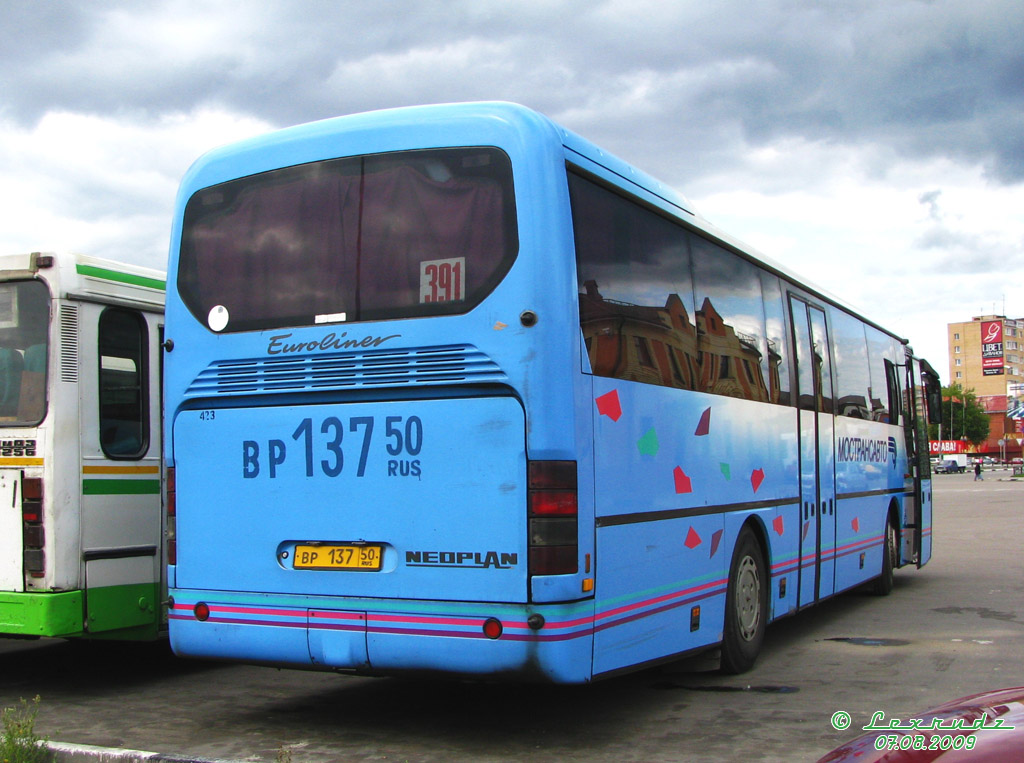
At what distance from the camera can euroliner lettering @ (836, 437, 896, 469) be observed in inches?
452

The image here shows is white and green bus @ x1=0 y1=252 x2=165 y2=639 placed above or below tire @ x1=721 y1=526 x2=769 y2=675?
above

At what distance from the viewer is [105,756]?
18.3 ft

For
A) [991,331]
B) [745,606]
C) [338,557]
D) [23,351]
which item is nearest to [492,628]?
[338,557]

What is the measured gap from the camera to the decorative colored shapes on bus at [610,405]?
6090 millimetres

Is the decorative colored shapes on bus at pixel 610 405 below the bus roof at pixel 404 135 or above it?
below

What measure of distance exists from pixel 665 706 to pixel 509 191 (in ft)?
11.3

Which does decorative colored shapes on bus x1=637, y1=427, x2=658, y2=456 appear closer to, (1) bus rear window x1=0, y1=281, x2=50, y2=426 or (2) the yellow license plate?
(2) the yellow license plate

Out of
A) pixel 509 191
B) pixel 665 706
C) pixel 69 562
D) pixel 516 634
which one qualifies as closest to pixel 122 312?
pixel 69 562

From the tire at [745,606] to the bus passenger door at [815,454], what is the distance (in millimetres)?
1256

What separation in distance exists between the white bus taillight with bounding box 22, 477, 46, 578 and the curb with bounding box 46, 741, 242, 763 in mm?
1841

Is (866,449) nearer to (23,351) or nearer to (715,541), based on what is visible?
(715,541)

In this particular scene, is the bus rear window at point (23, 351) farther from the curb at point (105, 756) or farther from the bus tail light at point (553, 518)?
the bus tail light at point (553, 518)

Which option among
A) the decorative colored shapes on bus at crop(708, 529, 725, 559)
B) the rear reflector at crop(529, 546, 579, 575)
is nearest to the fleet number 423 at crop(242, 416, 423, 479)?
the rear reflector at crop(529, 546, 579, 575)

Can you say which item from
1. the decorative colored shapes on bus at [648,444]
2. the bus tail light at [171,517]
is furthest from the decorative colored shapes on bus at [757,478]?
the bus tail light at [171,517]
